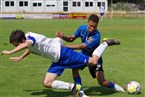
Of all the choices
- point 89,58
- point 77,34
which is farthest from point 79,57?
point 77,34

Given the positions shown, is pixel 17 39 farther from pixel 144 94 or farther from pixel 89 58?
pixel 144 94

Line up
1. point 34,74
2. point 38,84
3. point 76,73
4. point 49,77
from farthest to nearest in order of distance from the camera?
point 34,74, point 38,84, point 76,73, point 49,77

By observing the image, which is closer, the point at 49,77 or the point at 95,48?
the point at 49,77

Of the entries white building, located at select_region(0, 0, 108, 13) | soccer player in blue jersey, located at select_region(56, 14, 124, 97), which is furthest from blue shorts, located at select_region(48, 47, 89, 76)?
white building, located at select_region(0, 0, 108, 13)

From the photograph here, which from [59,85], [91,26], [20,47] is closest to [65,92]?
[59,85]

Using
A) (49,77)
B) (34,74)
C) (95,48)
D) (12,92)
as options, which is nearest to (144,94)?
(95,48)

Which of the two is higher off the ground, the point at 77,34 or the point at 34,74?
the point at 77,34

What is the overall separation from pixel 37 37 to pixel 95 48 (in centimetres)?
159

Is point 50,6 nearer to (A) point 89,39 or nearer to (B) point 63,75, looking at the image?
(B) point 63,75

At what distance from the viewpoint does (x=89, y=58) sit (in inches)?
344

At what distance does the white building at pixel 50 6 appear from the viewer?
88.0m

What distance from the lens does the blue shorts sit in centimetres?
848

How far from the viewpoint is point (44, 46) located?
8.29 m

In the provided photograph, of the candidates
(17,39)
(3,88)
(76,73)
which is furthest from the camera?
(3,88)
